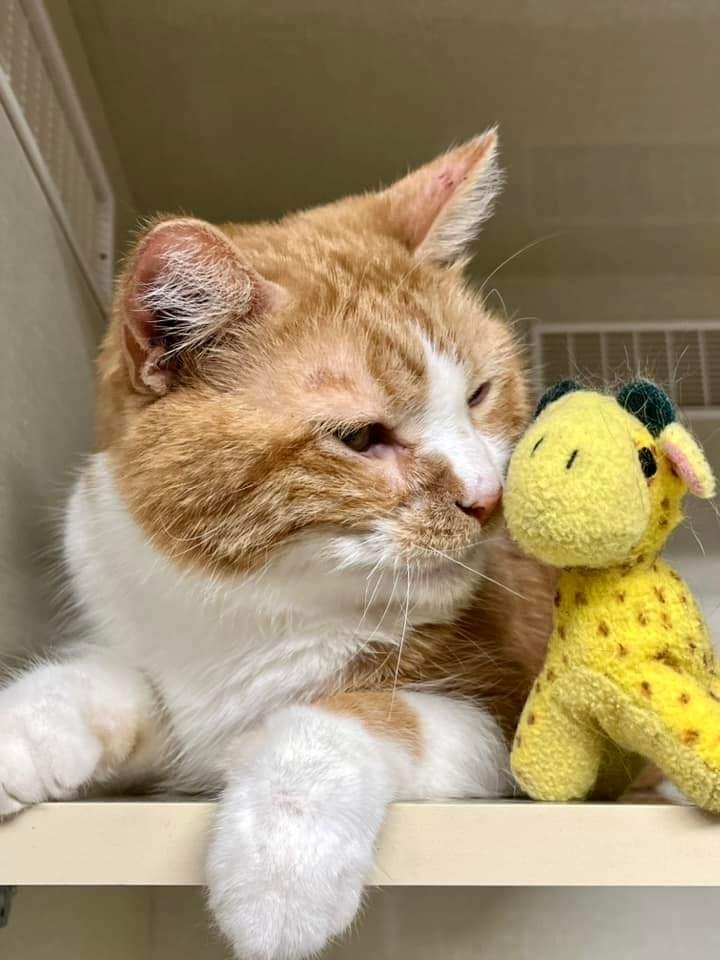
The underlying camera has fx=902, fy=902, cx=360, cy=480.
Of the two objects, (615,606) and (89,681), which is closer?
(615,606)

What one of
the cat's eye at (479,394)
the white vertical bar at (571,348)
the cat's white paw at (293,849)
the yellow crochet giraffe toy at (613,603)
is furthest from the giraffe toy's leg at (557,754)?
the white vertical bar at (571,348)

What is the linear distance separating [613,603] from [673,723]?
0.29 ft

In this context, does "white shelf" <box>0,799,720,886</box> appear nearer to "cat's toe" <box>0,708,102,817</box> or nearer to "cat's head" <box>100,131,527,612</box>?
"cat's toe" <box>0,708,102,817</box>

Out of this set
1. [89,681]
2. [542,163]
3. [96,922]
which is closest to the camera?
[89,681]

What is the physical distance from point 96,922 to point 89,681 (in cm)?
42

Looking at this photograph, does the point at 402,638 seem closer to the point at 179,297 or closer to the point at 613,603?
the point at 613,603

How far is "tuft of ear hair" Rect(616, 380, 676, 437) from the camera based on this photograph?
0.64m

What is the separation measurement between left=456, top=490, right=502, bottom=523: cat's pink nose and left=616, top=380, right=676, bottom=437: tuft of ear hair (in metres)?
0.13

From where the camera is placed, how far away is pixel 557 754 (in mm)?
630

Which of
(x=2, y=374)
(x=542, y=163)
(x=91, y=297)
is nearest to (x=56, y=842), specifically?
(x=2, y=374)

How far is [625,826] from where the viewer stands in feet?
1.88

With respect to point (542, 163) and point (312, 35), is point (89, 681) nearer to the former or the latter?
point (312, 35)

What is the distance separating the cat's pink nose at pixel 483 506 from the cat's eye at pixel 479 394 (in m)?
0.15

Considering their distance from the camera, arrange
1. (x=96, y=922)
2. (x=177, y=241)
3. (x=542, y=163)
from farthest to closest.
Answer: (x=542, y=163)
(x=96, y=922)
(x=177, y=241)
